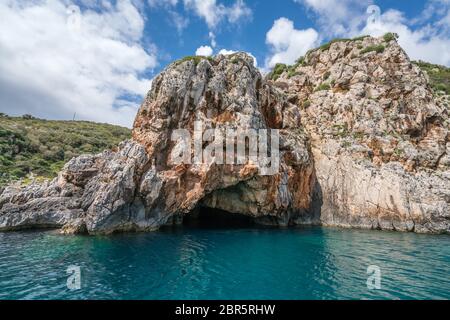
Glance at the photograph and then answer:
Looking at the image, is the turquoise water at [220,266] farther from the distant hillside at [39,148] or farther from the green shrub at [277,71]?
the green shrub at [277,71]

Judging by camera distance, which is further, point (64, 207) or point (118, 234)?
point (64, 207)

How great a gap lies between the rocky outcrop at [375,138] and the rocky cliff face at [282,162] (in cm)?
16

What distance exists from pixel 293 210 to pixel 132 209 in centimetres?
2204

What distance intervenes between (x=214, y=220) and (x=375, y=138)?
27.7 metres

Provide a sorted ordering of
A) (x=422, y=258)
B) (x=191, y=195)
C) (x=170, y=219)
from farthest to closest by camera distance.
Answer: (x=170, y=219), (x=191, y=195), (x=422, y=258)

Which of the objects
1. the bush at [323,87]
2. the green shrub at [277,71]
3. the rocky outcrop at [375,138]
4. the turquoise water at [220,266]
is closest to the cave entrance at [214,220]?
the turquoise water at [220,266]

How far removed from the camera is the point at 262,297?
1409 cm

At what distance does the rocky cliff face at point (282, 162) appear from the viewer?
103 ft

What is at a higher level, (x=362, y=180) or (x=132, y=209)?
(x=362, y=180)

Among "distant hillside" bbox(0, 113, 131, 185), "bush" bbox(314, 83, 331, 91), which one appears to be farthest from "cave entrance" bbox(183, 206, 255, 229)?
"distant hillside" bbox(0, 113, 131, 185)

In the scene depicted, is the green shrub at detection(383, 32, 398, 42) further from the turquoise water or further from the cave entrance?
the cave entrance
